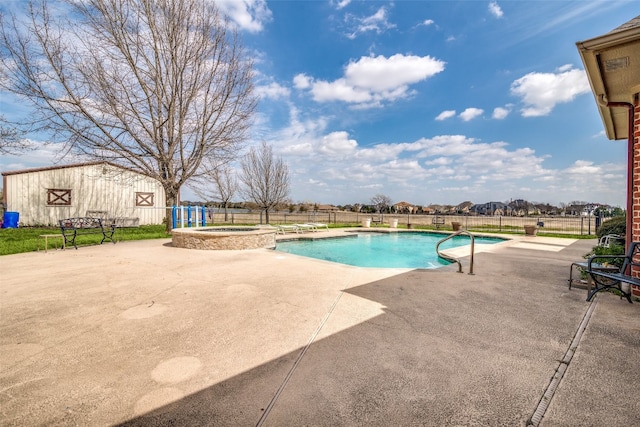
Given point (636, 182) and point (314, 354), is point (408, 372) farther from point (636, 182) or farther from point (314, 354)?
point (636, 182)

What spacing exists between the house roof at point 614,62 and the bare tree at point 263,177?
20.3 m

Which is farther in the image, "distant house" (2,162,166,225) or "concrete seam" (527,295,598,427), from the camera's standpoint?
"distant house" (2,162,166,225)

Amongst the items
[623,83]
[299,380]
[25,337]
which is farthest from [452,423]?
[623,83]

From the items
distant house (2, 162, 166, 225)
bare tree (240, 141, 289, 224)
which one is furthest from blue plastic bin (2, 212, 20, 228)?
bare tree (240, 141, 289, 224)

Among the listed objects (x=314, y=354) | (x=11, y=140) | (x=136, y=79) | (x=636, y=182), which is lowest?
(x=314, y=354)

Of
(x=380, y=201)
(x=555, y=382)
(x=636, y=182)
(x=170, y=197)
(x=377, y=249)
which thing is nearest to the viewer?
(x=555, y=382)

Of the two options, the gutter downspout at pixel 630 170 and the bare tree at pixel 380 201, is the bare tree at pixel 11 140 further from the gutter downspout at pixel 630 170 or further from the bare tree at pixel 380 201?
the bare tree at pixel 380 201

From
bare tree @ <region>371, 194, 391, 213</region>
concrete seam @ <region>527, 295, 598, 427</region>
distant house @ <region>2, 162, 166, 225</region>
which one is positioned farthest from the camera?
bare tree @ <region>371, 194, 391, 213</region>

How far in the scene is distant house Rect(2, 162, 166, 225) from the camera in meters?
16.5

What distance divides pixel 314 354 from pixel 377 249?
1063 cm

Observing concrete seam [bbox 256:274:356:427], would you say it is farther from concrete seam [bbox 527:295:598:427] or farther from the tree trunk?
the tree trunk

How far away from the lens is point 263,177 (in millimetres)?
22703

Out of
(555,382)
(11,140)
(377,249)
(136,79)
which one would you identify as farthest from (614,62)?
(11,140)

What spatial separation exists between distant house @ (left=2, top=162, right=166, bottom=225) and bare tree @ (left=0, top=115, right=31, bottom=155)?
3433mm
